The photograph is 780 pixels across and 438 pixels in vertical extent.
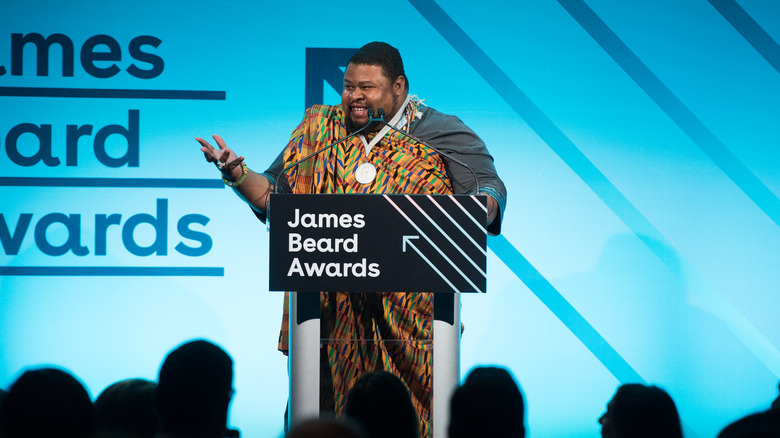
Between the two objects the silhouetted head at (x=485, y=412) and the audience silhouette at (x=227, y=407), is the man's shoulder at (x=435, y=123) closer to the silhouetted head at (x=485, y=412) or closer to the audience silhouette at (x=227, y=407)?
the audience silhouette at (x=227, y=407)

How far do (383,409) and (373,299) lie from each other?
0.78 metres

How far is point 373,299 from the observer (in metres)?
2.61

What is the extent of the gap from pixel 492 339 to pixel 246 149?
1.69 metres

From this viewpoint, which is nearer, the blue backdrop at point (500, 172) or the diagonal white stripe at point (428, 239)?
the diagonal white stripe at point (428, 239)

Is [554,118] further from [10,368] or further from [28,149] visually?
[10,368]

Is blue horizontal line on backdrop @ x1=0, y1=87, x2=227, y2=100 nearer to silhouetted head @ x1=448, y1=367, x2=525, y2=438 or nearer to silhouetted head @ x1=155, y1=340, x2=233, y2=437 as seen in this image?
silhouetted head @ x1=155, y1=340, x2=233, y2=437

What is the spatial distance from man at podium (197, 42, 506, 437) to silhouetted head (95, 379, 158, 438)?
20.8 inches

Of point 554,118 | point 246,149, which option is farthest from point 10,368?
point 554,118

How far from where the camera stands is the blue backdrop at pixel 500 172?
15.6ft

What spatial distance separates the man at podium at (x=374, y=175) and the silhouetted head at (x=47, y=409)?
37.8 inches

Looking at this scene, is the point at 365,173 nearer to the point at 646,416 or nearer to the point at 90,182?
the point at 646,416

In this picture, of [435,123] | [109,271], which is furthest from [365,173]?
[109,271]

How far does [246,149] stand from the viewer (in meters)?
4.83

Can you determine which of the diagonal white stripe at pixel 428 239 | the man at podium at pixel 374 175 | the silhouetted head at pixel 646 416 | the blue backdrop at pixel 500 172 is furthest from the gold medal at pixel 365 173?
the blue backdrop at pixel 500 172
